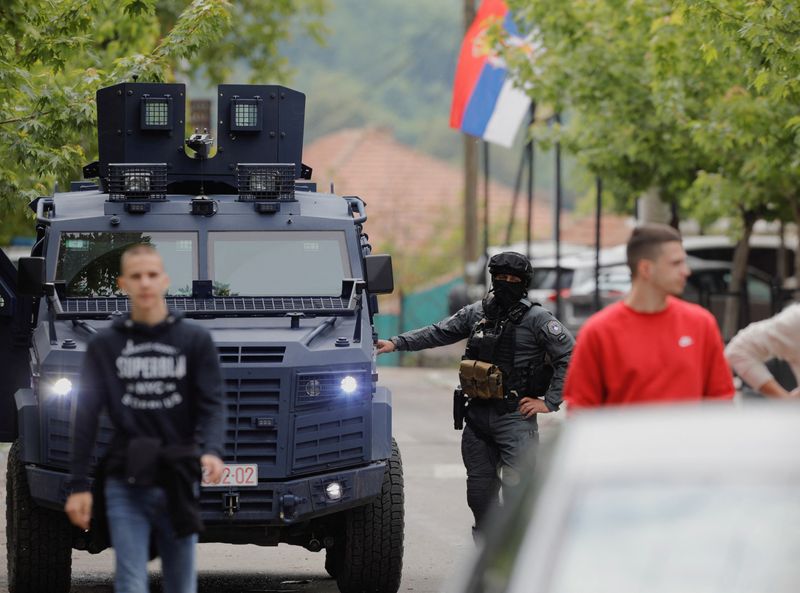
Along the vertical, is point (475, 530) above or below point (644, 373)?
below

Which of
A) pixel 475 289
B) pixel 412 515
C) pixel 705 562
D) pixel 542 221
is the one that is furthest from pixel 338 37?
pixel 705 562

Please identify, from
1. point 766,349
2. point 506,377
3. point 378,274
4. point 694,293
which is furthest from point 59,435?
point 694,293

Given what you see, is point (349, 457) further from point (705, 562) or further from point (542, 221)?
point (542, 221)

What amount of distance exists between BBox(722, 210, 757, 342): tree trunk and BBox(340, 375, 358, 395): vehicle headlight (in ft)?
56.7

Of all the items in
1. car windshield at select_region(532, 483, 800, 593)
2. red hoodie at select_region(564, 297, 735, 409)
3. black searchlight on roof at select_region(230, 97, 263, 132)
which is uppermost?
black searchlight on roof at select_region(230, 97, 263, 132)

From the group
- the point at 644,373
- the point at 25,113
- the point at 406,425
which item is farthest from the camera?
the point at 406,425

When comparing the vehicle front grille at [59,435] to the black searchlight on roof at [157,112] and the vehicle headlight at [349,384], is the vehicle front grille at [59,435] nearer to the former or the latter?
the vehicle headlight at [349,384]

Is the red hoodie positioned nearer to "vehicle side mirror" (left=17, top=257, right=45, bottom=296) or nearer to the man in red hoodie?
the man in red hoodie

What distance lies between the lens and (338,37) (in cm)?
12156

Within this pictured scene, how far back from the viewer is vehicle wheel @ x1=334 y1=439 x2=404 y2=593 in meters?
9.46

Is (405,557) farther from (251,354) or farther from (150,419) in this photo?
(150,419)

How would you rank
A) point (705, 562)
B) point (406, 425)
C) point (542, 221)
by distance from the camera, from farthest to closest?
point (542, 221) → point (406, 425) → point (705, 562)

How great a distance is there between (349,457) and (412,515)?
4356mm

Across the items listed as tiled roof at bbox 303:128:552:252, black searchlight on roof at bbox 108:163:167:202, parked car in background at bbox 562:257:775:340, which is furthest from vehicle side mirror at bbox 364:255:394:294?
tiled roof at bbox 303:128:552:252
